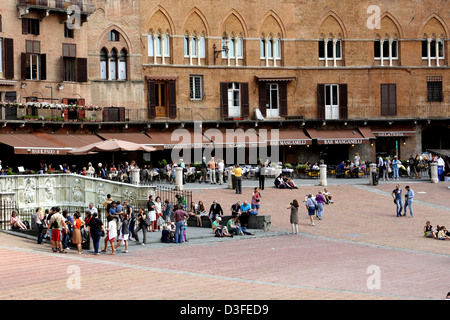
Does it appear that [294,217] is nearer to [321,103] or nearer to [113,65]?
[113,65]

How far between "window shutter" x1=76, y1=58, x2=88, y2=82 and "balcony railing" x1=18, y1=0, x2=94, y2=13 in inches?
124

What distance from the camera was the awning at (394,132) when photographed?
5678 centimetres

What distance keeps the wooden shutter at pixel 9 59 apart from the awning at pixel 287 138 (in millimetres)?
17644

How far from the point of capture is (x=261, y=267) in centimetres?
2352

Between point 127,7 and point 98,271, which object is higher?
point 127,7

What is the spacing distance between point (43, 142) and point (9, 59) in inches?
219

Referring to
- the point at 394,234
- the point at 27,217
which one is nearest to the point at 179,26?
the point at 27,217

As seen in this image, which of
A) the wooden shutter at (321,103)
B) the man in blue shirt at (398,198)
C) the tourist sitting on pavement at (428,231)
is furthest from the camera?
the wooden shutter at (321,103)

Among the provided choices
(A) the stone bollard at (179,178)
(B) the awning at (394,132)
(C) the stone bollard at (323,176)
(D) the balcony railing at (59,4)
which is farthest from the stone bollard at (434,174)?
(D) the balcony railing at (59,4)

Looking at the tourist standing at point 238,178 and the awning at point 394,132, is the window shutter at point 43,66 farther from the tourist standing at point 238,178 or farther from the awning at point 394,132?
the awning at point 394,132

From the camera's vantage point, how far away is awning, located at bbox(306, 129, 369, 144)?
55.2 metres
